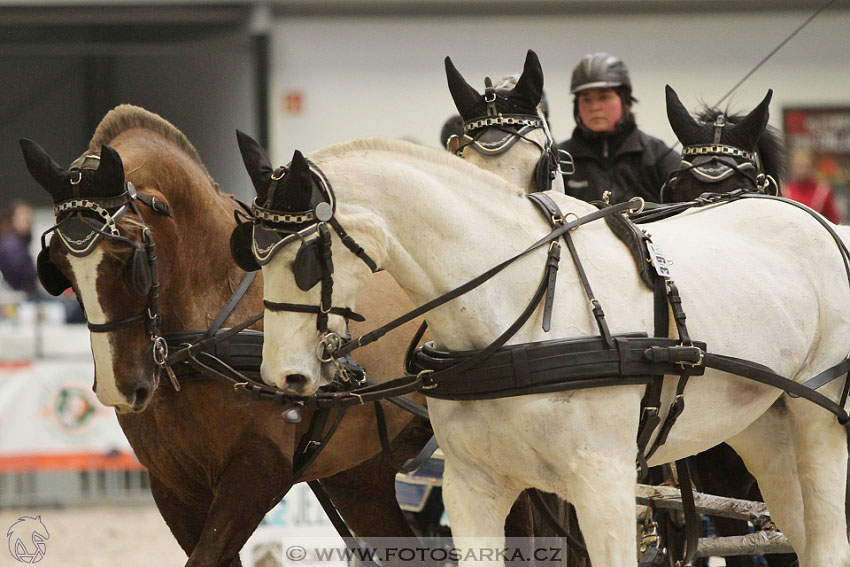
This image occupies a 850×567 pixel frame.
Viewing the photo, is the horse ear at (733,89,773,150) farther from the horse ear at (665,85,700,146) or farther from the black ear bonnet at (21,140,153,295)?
the black ear bonnet at (21,140,153,295)

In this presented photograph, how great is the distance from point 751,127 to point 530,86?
0.83 m

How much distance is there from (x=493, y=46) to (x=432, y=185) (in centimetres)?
817

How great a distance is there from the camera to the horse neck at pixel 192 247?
3357 mm

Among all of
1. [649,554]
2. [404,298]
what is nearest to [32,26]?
[404,298]

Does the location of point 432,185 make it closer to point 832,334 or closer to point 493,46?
point 832,334

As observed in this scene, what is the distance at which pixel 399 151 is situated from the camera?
2.77 metres

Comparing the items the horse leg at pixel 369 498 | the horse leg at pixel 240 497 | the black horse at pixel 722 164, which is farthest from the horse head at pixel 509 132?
the horse leg at pixel 369 498

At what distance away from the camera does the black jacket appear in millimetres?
4719

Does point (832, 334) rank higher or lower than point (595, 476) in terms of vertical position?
higher

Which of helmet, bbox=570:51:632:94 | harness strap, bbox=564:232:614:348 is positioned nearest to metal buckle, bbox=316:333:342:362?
harness strap, bbox=564:232:614:348

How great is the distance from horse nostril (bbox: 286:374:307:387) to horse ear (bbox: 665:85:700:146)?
5.85 ft

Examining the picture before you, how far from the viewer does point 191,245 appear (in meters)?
3.39

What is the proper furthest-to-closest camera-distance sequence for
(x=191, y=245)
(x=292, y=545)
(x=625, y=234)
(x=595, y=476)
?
(x=292, y=545) < (x=191, y=245) < (x=625, y=234) < (x=595, y=476)

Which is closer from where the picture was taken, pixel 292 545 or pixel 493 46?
pixel 292 545
